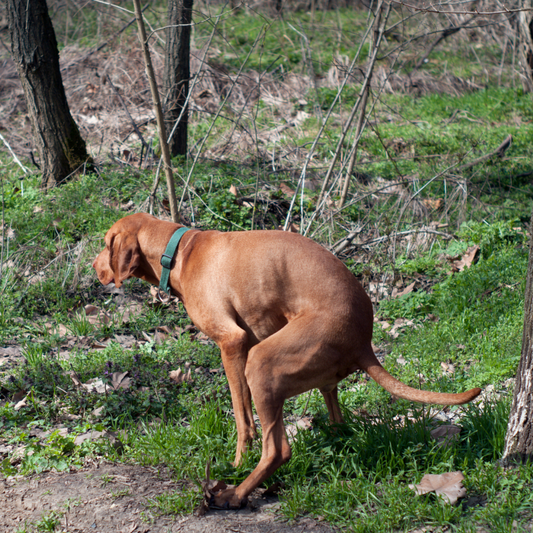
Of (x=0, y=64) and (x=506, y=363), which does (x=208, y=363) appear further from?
(x=0, y=64)

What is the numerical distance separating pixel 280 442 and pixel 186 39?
5.68 metres

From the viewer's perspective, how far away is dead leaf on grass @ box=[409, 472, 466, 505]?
→ 2.60 metres

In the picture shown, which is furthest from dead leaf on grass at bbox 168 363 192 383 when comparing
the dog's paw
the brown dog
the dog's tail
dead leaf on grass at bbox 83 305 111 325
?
the dog's tail

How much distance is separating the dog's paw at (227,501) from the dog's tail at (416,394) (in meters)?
0.96

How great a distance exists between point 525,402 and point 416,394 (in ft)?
1.79

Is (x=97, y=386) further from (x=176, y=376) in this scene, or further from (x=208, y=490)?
(x=208, y=490)

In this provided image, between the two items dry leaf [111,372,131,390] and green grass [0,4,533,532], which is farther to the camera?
dry leaf [111,372,131,390]

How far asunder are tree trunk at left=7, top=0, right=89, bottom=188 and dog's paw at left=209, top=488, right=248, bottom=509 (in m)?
4.95

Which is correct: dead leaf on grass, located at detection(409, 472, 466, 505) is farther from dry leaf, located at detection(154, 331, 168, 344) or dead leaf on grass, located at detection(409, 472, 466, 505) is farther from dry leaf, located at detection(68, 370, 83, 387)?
dry leaf, located at detection(154, 331, 168, 344)

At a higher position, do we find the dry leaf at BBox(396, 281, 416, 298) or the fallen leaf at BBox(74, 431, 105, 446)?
the dry leaf at BBox(396, 281, 416, 298)

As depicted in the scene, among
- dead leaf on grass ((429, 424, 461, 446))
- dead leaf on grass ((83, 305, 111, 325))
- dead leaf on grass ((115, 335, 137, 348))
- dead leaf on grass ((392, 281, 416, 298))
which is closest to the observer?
dead leaf on grass ((429, 424, 461, 446))

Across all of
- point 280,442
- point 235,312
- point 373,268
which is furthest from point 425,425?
point 373,268

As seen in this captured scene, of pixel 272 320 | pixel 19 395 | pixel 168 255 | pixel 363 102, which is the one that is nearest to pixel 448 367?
pixel 272 320

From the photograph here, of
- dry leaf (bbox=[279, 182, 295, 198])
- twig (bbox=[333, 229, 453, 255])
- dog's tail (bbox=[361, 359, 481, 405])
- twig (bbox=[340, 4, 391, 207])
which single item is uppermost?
twig (bbox=[340, 4, 391, 207])
